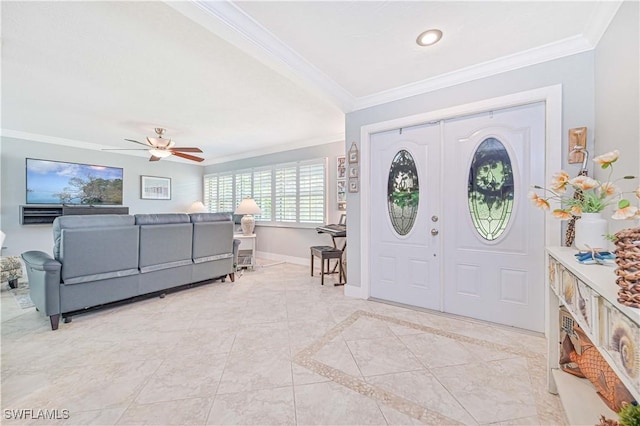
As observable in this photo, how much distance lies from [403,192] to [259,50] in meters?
2.06

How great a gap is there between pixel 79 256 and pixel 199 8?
2.60 metres

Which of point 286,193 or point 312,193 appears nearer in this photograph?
point 312,193

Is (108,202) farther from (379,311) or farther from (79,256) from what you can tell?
(379,311)

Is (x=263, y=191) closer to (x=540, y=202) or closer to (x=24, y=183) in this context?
(x=24, y=183)

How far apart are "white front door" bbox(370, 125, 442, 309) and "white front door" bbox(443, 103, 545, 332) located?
0.15 metres

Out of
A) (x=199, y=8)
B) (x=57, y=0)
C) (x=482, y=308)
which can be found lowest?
(x=482, y=308)

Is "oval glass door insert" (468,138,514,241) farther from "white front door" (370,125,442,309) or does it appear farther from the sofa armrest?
the sofa armrest

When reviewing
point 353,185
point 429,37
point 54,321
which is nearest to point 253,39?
point 429,37

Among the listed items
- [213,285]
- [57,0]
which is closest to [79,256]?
[213,285]

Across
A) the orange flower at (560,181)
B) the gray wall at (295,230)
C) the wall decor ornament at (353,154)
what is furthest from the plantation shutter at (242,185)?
the orange flower at (560,181)

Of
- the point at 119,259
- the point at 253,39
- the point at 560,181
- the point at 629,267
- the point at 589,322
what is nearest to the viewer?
the point at 629,267

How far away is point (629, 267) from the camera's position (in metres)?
0.69

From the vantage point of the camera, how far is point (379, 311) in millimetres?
2844

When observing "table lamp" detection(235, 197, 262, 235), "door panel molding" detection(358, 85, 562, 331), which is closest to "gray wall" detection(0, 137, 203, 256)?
"table lamp" detection(235, 197, 262, 235)
